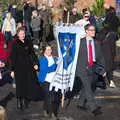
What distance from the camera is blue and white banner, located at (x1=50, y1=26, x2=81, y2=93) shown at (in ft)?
38.1

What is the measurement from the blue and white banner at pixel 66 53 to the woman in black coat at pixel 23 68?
530 millimetres

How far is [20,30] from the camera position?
11555 millimetres

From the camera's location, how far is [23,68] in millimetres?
11906

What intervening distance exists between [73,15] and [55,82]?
816 cm

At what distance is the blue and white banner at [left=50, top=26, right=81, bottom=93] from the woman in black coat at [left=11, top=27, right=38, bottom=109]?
53 cm

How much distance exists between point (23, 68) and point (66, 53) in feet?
3.15

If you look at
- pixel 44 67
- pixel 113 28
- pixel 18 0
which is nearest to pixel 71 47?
pixel 44 67

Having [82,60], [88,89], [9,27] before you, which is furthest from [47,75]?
[9,27]

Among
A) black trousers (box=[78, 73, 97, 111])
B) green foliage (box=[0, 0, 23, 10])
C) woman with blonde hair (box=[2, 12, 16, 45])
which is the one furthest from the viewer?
green foliage (box=[0, 0, 23, 10])

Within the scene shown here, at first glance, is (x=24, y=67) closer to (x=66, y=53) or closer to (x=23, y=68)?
(x=23, y=68)

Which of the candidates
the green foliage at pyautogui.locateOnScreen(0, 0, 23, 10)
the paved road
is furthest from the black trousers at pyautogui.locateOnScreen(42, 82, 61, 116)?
the green foliage at pyautogui.locateOnScreen(0, 0, 23, 10)

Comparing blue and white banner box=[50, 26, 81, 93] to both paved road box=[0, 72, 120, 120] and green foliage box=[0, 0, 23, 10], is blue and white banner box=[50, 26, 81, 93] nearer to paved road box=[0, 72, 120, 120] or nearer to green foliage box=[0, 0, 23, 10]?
paved road box=[0, 72, 120, 120]

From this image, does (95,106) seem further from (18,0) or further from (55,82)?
(18,0)

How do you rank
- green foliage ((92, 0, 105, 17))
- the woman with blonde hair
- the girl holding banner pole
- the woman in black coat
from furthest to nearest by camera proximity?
green foliage ((92, 0, 105, 17))
the woman with blonde hair
the woman in black coat
the girl holding banner pole
